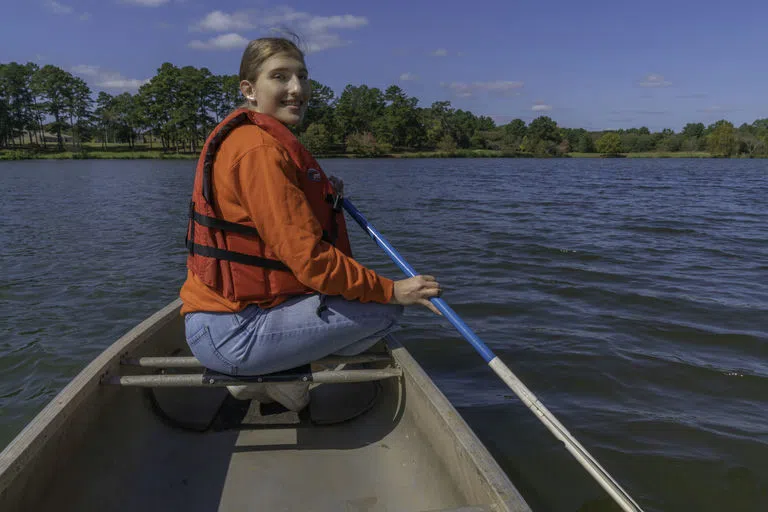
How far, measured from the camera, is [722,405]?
4723 millimetres

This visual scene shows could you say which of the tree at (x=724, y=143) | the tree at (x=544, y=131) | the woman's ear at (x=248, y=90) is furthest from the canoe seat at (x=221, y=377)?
the tree at (x=544, y=131)

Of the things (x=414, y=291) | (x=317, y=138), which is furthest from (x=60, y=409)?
(x=317, y=138)

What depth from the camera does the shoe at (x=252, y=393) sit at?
3.14m

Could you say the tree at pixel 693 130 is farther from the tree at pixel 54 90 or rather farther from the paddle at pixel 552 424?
the paddle at pixel 552 424

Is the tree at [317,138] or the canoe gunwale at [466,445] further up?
the tree at [317,138]

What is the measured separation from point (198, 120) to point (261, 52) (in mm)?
92181

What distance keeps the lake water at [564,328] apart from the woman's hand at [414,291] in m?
1.73

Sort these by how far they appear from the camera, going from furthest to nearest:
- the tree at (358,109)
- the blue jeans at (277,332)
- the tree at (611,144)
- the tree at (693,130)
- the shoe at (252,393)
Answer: the tree at (693,130) → the tree at (611,144) → the tree at (358,109) → the shoe at (252,393) → the blue jeans at (277,332)

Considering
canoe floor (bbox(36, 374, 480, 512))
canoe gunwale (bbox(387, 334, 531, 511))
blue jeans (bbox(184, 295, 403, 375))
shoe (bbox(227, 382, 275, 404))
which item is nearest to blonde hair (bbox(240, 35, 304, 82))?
blue jeans (bbox(184, 295, 403, 375))

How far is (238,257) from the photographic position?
97.9 inches

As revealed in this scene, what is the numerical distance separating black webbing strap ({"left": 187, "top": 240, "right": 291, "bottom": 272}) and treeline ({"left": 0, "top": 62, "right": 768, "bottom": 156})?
72.3 meters

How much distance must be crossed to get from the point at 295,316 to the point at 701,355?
16.1 feet

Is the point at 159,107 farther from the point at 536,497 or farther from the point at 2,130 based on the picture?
the point at 536,497

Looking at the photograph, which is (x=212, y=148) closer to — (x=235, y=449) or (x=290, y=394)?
(x=290, y=394)
